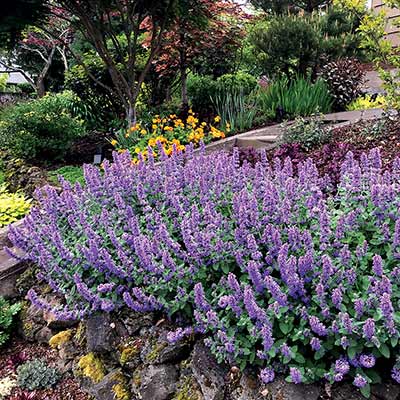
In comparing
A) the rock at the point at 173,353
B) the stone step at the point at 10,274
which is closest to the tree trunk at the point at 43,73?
the stone step at the point at 10,274

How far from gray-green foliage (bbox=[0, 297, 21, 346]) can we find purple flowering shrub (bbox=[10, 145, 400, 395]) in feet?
1.41

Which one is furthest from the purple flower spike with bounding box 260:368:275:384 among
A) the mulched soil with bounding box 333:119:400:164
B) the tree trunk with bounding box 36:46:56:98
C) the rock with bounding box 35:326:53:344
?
the tree trunk with bounding box 36:46:56:98

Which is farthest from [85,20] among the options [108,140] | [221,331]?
[221,331]

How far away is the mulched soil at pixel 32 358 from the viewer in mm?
2559

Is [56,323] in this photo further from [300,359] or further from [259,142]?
[259,142]

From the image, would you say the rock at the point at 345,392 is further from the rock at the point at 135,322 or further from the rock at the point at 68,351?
the rock at the point at 68,351

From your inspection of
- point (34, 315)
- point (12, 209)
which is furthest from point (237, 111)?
point (34, 315)

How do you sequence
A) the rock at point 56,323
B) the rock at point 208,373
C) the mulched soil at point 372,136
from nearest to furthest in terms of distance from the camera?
the rock at point 208,373
the rock at point 56,323
the mulched soil at point 372,136

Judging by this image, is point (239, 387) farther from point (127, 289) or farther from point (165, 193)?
point (165, 193)

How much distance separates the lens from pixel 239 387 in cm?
Result: 192

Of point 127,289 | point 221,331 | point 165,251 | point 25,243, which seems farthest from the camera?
point 25,243

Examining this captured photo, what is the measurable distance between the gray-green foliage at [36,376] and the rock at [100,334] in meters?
0.38

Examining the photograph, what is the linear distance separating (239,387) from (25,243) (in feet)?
5.76

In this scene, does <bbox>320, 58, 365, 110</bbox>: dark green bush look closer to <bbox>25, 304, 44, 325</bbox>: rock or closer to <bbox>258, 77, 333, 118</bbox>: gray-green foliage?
A: <bbox>258, 77, 333, 118</bbox>: gray-green foliage
